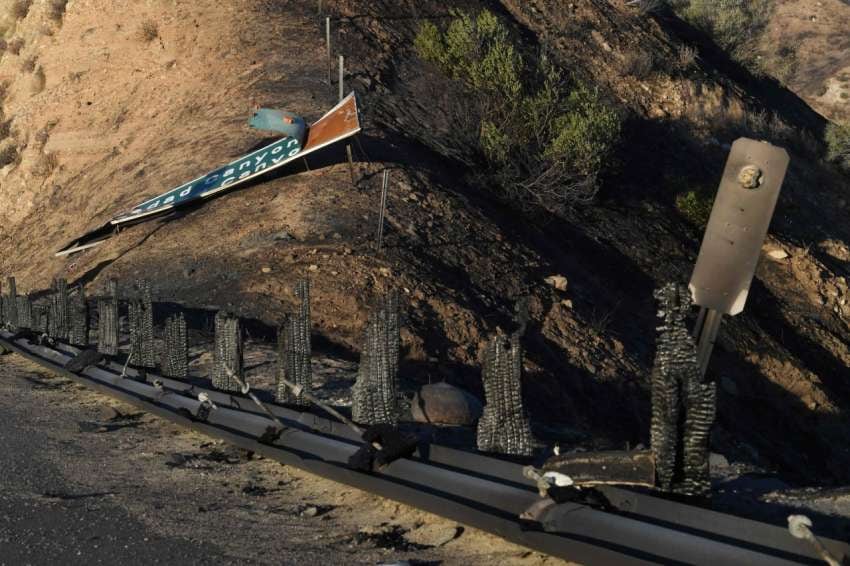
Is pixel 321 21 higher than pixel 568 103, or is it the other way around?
pixel 321 21

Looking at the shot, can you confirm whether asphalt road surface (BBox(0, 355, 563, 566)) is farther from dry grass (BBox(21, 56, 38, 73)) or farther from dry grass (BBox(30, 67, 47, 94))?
dry grass (BBox(21, 56, 38, 73))

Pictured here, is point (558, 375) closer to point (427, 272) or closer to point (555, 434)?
point (427, 272)

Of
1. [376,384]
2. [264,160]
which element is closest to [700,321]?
[376,384]

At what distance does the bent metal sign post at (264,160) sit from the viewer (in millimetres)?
21562

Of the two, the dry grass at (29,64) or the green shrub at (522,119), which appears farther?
the dry grass at (29,64)

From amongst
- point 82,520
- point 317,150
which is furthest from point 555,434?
point 317,150

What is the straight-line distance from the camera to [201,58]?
101ft

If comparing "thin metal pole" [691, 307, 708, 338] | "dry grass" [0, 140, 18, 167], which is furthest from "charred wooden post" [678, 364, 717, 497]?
"dry grass" [0, 140, 18, 167]

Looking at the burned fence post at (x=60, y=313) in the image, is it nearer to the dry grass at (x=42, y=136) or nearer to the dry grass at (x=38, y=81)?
the dry grass at (x=42, y=136)

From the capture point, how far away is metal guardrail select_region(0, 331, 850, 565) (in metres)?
Result: 4.46

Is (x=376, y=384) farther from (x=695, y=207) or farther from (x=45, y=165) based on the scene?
(x=45, y=165)

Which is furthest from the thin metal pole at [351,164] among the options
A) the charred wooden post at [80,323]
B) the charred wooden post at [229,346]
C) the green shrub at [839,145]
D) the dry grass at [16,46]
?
the green shrub at [839,145]

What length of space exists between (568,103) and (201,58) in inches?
431

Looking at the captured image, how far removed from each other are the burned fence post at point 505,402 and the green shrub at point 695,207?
25018 mm
